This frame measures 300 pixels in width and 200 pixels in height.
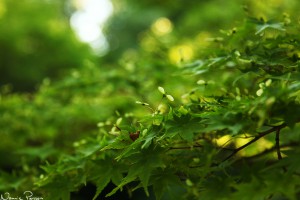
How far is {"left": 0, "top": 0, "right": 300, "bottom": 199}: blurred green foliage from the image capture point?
5.14 ft

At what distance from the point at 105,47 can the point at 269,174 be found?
12003mm

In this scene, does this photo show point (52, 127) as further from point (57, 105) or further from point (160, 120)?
point (160, 120)

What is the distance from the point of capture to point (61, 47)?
9.11 m

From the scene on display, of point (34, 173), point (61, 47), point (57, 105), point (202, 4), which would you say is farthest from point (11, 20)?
point (34, 173)

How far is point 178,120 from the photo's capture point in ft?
5.58

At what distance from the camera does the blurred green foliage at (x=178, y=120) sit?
5.14 ft

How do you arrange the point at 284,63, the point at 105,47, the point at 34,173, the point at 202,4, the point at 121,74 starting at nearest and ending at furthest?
the point at 284,63, the point at 34,173, the point at 121,74, the point at 202,4, the point at 105,47
